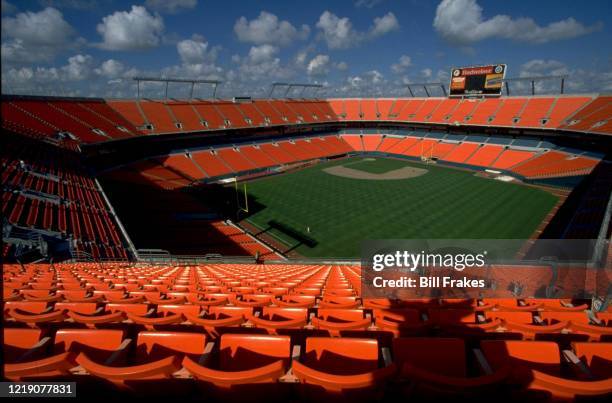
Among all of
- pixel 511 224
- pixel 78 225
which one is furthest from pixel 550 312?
pixel 511 224

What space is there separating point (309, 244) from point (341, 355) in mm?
21553

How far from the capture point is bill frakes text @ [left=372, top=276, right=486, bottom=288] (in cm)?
1009

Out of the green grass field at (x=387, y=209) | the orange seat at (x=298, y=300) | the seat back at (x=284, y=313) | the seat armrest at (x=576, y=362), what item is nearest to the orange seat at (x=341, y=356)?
the seat back at (x=284, y=313)

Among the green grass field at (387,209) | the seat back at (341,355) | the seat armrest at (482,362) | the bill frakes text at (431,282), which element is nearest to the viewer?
the seat armrest at (482,362)

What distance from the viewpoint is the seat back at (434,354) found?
3.50 meters

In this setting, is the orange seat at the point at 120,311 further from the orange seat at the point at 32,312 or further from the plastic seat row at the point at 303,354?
the plastic seat row at the point at 303,354

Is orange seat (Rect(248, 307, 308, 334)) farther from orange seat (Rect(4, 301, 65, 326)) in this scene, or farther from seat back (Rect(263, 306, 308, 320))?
orange seat (Rect(4, 301, 65, 326))

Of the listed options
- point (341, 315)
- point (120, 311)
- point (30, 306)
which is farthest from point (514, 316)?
point (30, 306)

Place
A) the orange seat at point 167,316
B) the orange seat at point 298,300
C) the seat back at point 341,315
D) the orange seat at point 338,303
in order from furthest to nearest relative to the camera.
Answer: the orange seat at point 298,300
the orange seat at point 338,303
the seat back at point 341,315
the orange seat at point 167,316

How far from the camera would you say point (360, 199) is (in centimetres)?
3494

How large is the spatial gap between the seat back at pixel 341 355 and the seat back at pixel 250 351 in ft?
0.99

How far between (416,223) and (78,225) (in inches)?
968

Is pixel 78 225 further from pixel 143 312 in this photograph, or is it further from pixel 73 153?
pixel 73 153

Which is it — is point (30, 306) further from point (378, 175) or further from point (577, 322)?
point (378, 175)
